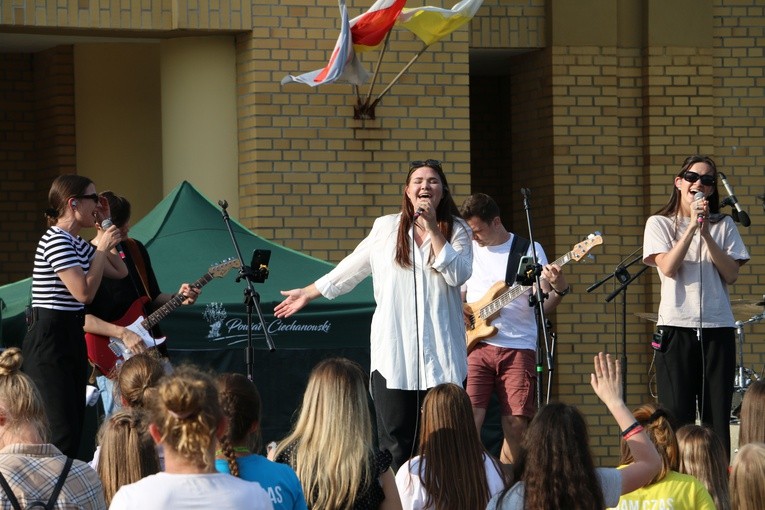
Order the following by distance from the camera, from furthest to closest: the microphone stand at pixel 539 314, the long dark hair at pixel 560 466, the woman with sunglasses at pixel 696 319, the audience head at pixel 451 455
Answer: the microphone stand at pixel 539 314 → the woman with sunglasses at pixel 696 319 → the audience head at pixel 451 455 → the long dark hair at pixel 560 466

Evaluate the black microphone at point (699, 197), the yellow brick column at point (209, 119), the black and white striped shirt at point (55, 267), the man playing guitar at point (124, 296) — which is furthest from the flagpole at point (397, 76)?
the black and white striped shirt at point (55, 267)

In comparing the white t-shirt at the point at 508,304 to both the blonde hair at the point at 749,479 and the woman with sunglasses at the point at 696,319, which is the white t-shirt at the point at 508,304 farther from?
the blonde hair at the point at 749,479

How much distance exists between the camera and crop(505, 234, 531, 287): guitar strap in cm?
859

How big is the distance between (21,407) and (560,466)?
1.81 meters

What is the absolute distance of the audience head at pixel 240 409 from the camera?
480 cm

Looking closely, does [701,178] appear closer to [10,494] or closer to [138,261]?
[138,261]

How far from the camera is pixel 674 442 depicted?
5.73 meters

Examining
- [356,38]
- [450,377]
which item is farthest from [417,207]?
[356,38]

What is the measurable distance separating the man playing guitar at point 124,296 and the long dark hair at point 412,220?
66.3 inches

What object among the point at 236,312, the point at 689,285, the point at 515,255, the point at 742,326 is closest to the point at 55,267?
the point at 236,312

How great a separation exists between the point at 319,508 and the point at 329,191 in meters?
5.31

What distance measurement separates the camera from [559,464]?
471 cm

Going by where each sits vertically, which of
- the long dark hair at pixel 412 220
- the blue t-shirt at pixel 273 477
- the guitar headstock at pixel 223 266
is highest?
the long dark hair at pixel 412 220

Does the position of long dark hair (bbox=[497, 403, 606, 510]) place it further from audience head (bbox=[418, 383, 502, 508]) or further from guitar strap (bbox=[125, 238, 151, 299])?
guitar strap (bbox=[125, 238, 151, 299])
